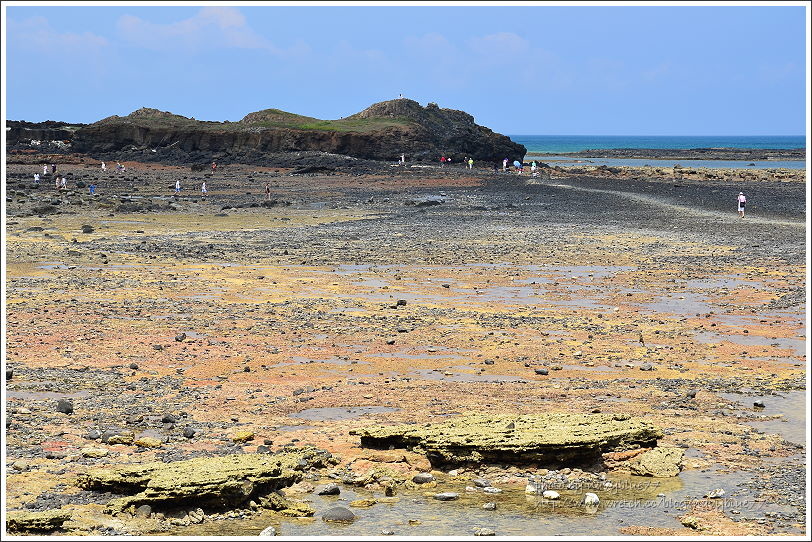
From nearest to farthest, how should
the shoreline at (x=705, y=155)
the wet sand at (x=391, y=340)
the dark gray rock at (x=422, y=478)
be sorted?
the dark gray rock at (x=422, y=478) → the wet sand at (x=391, y=340) → the shoreline at (x=705, y=155)

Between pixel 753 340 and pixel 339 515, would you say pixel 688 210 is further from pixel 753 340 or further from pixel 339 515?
pixel 339 515

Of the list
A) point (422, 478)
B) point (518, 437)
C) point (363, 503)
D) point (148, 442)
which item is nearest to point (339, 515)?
point (363, 503)

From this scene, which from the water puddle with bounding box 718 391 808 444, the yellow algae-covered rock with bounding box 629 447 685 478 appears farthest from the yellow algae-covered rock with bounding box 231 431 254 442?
the water puddle with bounding box 718 391 808 444

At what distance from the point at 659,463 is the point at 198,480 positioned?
13.6ft

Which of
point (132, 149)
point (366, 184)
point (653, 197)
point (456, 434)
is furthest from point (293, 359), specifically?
point (132, 149)

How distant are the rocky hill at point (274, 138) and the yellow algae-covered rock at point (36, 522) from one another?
67.7m

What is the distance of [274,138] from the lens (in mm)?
78938

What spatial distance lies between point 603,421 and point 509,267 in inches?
555

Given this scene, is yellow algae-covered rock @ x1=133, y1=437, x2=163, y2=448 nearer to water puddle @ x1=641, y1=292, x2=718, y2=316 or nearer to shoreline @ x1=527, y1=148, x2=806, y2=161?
water puddle @ x1=641, y1=292, x2=718, y2=316

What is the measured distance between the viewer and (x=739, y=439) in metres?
10.5

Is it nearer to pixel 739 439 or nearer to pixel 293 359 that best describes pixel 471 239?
pixel 293 359

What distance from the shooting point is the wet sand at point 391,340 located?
997cm

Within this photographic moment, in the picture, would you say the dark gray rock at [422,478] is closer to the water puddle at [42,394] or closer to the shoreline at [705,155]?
the water puddle at [42,394]

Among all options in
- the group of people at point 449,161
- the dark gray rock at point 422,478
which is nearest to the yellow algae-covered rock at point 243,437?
the dark gray rock at point 422,478
